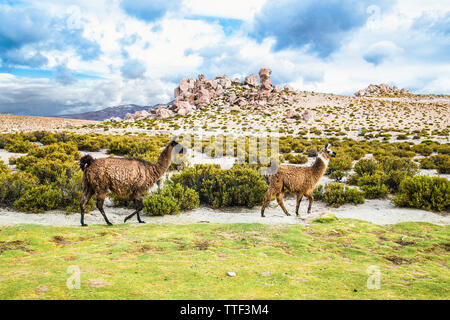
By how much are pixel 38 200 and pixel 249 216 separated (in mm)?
6671

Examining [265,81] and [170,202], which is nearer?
[170,202]

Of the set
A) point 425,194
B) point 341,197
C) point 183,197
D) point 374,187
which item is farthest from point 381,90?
point 183,197

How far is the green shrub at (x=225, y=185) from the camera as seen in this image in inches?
390

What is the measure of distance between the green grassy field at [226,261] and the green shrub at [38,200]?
3.14m

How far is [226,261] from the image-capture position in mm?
3971

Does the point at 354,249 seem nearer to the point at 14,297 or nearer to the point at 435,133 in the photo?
the point at 14,297

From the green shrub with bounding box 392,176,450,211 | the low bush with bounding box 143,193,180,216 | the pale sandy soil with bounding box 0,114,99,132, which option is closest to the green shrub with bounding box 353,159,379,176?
the green shrub with bounding box 392,176,450,211

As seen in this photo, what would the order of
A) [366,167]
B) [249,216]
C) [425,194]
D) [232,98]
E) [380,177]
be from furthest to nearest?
[232,98], [366,167], [380,177], [425,194], [249,216]

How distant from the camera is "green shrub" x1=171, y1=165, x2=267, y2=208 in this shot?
32.5 feet

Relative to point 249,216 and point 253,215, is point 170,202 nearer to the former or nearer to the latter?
point 249,216

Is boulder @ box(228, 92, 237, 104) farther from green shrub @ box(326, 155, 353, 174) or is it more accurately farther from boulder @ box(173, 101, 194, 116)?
green shrub @ box(326, 155, 353, 174)

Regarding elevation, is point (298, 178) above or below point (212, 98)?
below

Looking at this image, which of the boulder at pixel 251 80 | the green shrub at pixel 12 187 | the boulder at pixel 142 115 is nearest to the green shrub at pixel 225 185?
the green shrub at pixel 12 187

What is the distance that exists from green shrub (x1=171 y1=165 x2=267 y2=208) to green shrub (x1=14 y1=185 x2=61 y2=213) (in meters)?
4.25
